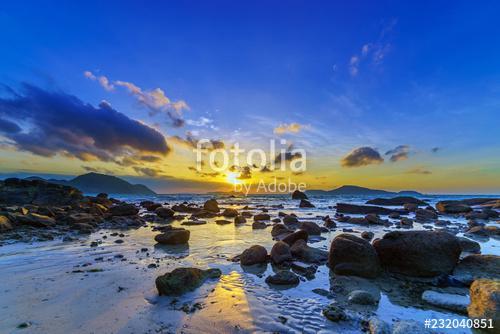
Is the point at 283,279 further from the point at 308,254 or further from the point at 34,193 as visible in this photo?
the point at 34,193

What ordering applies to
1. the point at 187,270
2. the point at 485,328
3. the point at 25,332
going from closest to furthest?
the point at 25,332, the point at 485,328, the point at 187,270

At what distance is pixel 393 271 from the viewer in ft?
26.0

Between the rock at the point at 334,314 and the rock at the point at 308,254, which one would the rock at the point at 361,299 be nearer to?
the rock at the point at 334,314

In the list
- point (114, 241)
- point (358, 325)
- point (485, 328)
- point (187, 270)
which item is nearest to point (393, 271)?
point (485, 328)

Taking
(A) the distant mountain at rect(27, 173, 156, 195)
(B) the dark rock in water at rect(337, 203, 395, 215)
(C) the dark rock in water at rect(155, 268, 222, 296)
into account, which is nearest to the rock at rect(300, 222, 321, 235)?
(C) the dark rock in water at rect(155, 268, 222, 296)

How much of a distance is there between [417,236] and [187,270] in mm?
6978

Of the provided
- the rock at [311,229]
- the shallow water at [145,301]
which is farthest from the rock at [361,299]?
the rock at [311,229]

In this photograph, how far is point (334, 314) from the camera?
482 cm

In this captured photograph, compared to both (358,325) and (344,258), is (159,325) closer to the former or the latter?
(358,325)

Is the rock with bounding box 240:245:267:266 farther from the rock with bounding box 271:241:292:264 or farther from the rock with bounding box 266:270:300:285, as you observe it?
the rock with bounding box 266:270:300:285

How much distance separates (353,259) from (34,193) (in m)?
36.6

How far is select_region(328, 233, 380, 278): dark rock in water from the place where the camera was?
748 cm

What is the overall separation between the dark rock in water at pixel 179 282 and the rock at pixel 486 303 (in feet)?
18.7

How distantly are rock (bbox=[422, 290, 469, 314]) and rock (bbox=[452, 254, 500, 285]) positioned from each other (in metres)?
1.54
